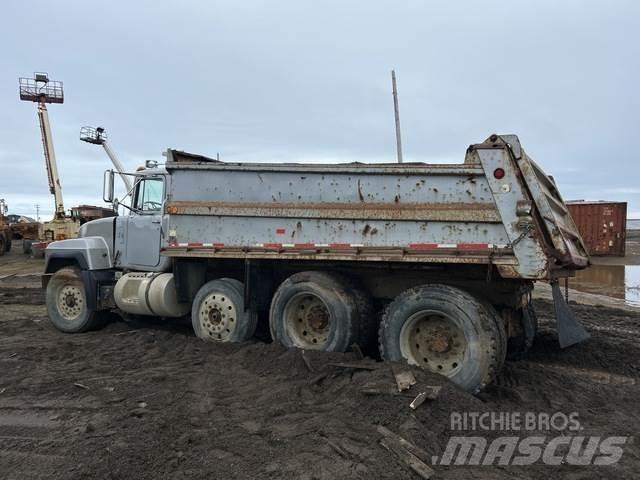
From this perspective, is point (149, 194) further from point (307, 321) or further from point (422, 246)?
point (422, 246)

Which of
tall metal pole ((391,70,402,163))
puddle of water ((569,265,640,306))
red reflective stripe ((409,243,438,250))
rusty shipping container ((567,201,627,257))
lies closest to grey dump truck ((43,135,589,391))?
red reflective stripe ((409,243,438,250))

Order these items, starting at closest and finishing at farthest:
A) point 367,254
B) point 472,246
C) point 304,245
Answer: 1. point 472,246
2. point 367,254
3. point 304,245

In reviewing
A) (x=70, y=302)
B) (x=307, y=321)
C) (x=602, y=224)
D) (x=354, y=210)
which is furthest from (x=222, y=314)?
(x=602, y=224)

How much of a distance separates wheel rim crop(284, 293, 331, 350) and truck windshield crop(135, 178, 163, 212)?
298 centimetres

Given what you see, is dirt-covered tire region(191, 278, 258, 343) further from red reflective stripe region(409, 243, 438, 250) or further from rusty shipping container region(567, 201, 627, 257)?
rusty shipping container region(567, 201, 627, 257)

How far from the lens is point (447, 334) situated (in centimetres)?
533

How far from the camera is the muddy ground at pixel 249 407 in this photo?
3604mm

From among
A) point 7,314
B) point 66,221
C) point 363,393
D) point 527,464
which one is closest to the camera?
point 527,464

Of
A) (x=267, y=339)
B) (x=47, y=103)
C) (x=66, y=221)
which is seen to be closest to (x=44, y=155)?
(x=47, y=103)

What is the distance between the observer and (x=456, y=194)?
5398 millimetres

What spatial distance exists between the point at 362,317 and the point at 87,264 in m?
4.95

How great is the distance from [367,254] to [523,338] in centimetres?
244

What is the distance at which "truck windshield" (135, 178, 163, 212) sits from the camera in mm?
7828

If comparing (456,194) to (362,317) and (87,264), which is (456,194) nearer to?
(362,317)
